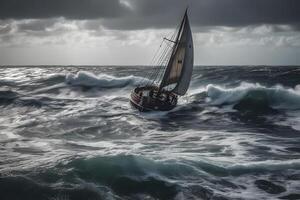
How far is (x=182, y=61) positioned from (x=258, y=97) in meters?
10.1

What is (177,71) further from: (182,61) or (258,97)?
(258,97)

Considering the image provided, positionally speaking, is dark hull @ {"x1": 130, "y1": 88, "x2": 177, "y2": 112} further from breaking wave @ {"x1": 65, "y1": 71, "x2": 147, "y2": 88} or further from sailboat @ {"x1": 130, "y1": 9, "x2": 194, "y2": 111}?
breaking wave @ {"x1": 65, "y1": 71, "x2": 147, "y2": 88}

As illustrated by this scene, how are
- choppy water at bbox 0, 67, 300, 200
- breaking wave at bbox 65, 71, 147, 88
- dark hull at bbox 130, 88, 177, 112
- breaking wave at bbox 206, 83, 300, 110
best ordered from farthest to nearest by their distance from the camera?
breaking wave at bbox 65, 71, 147, 88
breaking wave at bbox 206, 83, 300, 110
dark hull at bbox 130, 88, 177, 112
choppy water at bbox 0, 67, 300, 200

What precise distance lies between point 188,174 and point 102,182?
3615 mm

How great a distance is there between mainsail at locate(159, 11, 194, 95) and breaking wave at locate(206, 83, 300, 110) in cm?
595

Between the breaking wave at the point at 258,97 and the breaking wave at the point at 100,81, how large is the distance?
1932 centimetres

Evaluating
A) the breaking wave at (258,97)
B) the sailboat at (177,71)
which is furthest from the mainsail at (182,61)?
the breaking wave at (258,97)

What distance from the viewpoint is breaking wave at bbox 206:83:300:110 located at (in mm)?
39281

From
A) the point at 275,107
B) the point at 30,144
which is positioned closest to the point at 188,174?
the point at 30,144

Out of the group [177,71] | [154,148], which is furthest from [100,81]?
[154,148]

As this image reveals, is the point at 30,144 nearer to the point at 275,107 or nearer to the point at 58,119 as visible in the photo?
the point at 58,119

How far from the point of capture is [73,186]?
1460 cm

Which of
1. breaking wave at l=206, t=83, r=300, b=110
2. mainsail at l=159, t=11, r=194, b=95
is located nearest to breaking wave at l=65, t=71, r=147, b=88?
breaking wave at l=206, t=83, r=300, b=110

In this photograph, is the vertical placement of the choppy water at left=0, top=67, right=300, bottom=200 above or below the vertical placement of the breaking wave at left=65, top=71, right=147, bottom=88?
below
